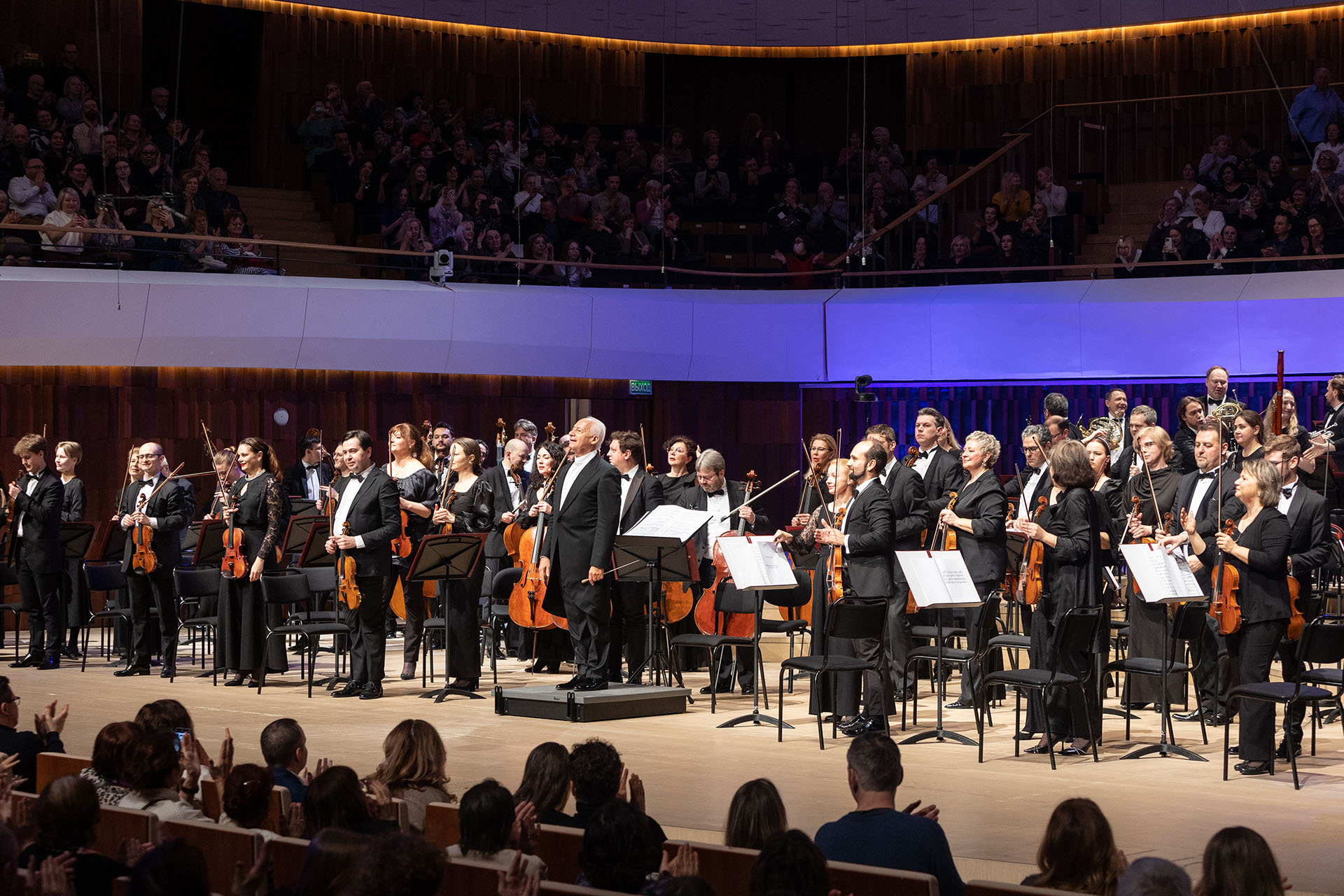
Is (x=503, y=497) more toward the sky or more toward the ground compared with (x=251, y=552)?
more toward the sky

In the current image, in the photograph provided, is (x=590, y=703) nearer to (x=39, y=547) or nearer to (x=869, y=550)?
(x=869, y=550)

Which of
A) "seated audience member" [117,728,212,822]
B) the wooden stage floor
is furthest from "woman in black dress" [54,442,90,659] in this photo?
"seated audience member" [117,728,212,822]

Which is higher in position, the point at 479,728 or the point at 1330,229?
the point at 1330,229

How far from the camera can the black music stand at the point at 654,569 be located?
8.52 meters

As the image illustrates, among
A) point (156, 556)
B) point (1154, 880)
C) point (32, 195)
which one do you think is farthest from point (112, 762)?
point (32, 195)

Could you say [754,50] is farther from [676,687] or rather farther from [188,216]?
[676,687]

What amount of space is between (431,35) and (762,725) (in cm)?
1180

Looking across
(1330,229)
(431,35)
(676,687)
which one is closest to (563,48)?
(431,35)

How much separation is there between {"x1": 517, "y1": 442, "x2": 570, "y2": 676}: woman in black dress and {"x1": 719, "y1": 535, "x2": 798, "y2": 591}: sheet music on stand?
177 cm

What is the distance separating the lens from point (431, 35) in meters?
17.7

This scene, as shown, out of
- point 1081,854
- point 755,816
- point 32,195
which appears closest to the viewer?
point 1081,854

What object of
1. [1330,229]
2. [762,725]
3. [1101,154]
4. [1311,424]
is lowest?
[762,725]

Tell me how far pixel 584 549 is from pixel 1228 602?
338cm

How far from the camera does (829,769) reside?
700cm
